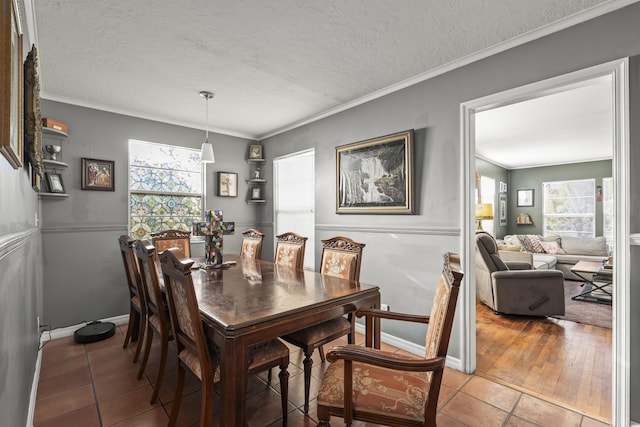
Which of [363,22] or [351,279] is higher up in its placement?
[363,22]

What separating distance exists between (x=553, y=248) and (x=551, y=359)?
4770mm

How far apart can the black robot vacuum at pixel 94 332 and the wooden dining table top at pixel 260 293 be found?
1404 mm

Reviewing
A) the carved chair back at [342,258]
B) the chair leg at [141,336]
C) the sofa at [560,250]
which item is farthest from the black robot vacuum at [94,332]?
the sofa at [560,250]

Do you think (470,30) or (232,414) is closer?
(232,414)

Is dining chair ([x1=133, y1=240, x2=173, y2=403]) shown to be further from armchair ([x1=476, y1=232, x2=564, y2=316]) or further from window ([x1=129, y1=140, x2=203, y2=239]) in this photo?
armchair ([x1=476, y1=232, x2=564, y2=316])

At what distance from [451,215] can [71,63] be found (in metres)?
3.45

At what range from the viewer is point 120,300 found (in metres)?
3.61

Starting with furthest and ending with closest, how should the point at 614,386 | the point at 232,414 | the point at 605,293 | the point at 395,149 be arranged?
the point at 605,293 → the point at 395,149 → the point at 614,386 → the point at 232,414

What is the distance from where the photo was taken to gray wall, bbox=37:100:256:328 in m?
3.19

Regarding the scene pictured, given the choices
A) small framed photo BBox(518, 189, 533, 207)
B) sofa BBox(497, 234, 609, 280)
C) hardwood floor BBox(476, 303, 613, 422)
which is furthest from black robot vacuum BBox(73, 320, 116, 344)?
small framed photo BBox(518, 189, 533, 207)

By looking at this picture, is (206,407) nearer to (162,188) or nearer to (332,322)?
Answer: (332,322)

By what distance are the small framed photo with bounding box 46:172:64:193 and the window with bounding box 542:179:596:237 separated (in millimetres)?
9409

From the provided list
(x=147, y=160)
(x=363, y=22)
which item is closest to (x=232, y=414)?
(x=363, y=22)

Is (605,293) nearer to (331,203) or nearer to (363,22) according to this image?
(331,203)
